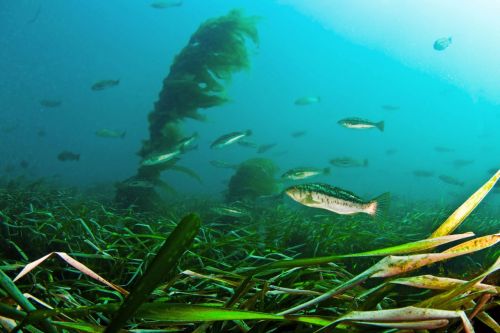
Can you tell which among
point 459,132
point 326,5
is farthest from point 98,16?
point 459,132

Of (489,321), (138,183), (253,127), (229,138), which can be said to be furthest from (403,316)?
(253,127)

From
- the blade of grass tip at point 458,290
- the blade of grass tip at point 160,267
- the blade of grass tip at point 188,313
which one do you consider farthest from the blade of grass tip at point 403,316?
the blade of grass tip at point 160,267

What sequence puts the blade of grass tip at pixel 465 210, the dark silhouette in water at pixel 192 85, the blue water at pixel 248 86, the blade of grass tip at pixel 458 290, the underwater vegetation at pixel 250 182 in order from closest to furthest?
the blade of grass tip at pixel 458 290 → the blade of grass tip at pixel 465 210 → the dark silhouette in water at pixel 192 85 → the underwater vegetation at pixel 250 182 → the blue water at pixel 248 86

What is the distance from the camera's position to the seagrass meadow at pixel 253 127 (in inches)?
59.5

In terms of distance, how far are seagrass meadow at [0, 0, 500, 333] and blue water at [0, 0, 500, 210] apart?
68cm

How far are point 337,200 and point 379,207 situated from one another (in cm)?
43

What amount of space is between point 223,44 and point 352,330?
916 cm

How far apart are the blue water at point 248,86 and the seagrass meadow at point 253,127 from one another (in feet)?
2.24

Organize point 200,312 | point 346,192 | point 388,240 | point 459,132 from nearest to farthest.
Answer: point 200,312, point 346,192, point 388,240, point 459,132

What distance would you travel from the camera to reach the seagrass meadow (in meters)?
1.51

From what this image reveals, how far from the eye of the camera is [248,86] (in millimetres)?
108750

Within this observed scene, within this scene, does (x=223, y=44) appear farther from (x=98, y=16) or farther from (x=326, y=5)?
(x=326, y=5)

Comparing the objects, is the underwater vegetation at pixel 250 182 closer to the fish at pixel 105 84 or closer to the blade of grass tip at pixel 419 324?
the fish at pixel 105 84

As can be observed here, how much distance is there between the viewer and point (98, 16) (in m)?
105
